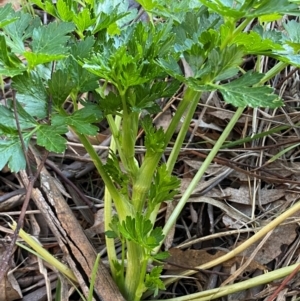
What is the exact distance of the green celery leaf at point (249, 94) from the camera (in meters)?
0.68


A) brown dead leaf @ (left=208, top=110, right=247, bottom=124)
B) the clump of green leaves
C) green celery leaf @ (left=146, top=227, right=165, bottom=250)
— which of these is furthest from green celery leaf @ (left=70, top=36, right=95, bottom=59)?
brown dead leaf @ (left=208, top=110, right=247, bottom=124)

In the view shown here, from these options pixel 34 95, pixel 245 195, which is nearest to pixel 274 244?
pixel 245 195

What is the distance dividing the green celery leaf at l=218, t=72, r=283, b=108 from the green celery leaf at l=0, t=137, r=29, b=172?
0.34 m

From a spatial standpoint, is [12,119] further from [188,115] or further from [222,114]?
[222,114]

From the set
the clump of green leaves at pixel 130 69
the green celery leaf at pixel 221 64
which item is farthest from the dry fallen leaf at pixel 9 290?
the green celery leaf at pixel 221 64

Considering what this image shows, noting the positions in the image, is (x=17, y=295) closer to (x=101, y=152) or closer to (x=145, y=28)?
(x=101, y=152)

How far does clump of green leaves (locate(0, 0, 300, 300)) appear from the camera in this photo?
27.3 inches

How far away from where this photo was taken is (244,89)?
704 millimetres

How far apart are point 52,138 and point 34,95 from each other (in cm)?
9

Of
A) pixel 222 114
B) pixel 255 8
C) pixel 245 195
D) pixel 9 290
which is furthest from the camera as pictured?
pixel 222 114

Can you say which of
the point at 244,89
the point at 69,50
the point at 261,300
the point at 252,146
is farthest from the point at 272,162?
the point at 69,50

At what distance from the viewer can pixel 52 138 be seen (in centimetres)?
74

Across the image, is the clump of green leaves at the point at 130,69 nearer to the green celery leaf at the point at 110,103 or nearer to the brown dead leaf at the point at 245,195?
the green celery leaf at the point at 110,103

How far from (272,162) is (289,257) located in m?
0.26
